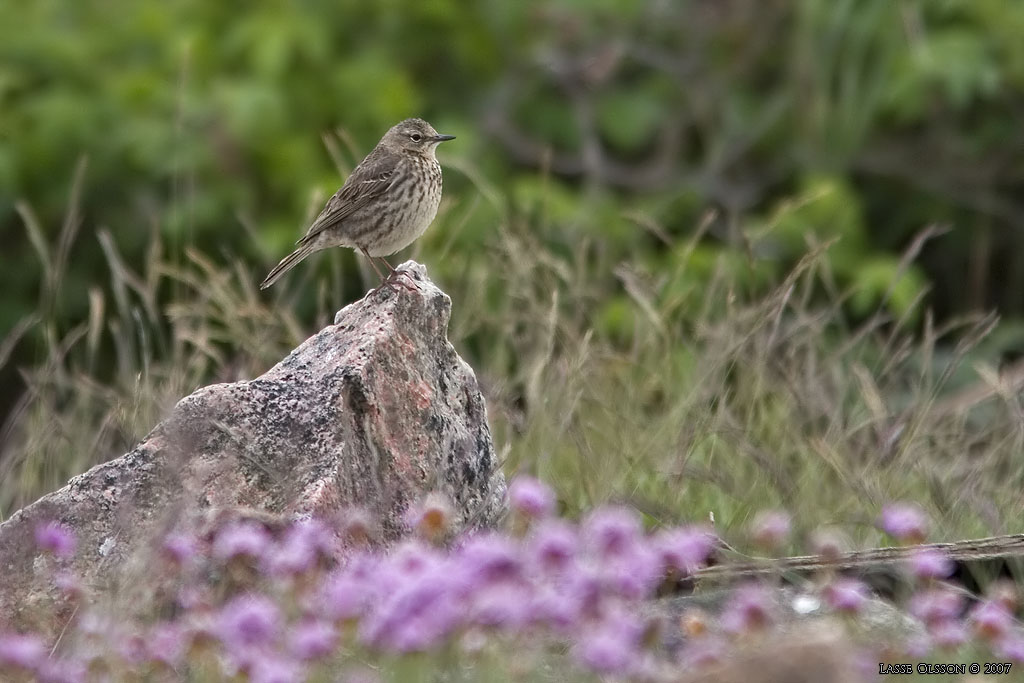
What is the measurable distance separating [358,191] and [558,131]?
404 centimetres

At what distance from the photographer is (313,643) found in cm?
266

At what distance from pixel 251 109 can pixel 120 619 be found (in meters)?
5.64

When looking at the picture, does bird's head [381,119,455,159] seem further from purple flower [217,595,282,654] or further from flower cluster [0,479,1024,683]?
purple flower [217,595,282,654]

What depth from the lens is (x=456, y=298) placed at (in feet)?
20.7

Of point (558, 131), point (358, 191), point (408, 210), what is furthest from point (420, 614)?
point (558, 131)

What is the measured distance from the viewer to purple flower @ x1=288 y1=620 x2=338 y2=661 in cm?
266

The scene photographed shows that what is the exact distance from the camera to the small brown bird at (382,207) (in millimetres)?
5809

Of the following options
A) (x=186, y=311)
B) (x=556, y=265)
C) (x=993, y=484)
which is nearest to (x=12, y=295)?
(x=186, y=311)

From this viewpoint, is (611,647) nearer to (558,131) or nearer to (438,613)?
(438,613)

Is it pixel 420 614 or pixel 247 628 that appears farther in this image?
pixel 247 628

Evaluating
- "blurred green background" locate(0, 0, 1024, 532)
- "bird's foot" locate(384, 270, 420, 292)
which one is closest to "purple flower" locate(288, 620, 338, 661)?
"bird's foot" locate(384, 270, 420, 292)

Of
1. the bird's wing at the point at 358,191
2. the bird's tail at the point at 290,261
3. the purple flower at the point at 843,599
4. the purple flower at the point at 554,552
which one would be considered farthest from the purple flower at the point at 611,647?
the bird's tail at the point at 290,261

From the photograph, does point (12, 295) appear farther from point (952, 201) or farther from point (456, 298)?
point (952, 201)

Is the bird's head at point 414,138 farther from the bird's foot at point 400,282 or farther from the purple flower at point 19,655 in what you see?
the purple flower at point 19,655
